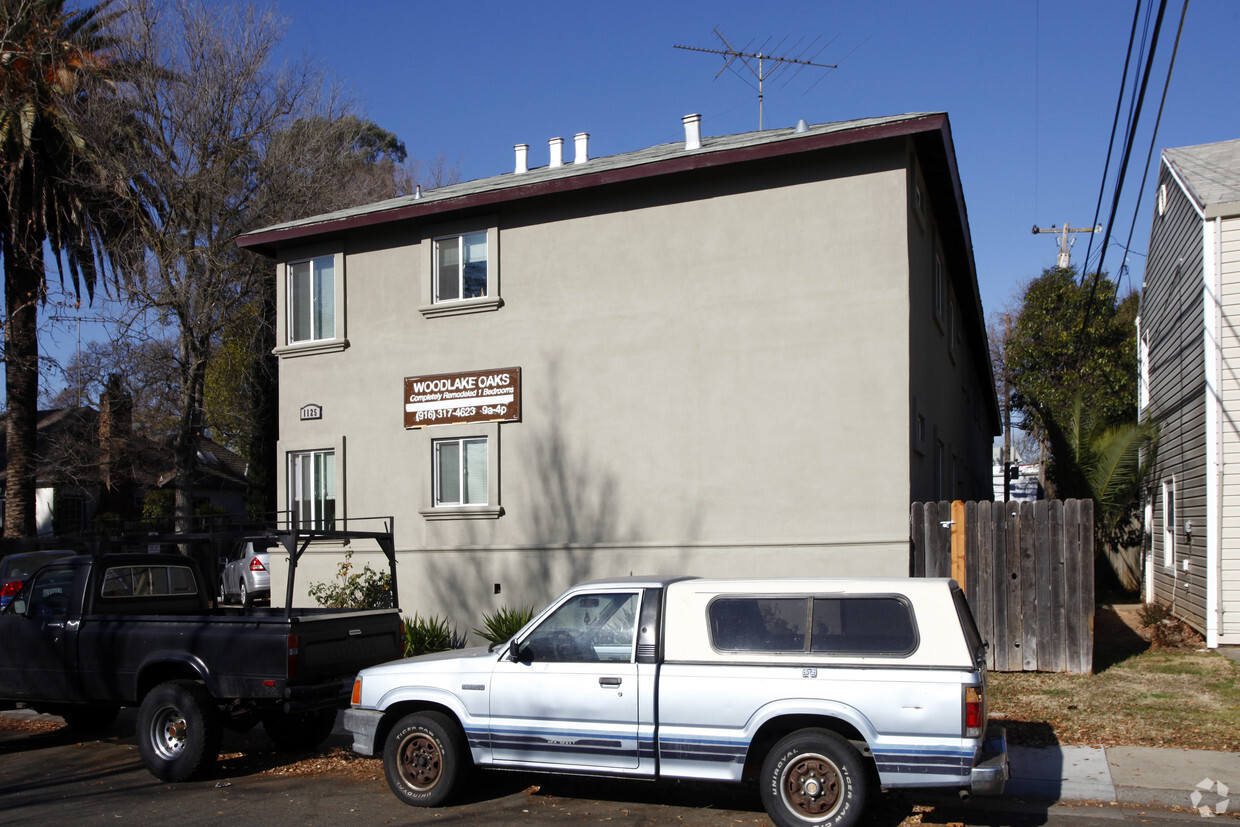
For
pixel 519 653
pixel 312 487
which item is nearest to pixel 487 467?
pixel 312 487

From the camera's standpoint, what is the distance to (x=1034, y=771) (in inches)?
307

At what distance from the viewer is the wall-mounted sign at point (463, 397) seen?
14242 mm

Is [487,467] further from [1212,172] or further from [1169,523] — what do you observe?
[1212,172]

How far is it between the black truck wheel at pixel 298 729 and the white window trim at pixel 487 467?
16.6ft

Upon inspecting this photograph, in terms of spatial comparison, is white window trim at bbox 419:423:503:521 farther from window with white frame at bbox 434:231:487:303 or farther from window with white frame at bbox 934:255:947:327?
window with white frame at bbox 934:255:947:327

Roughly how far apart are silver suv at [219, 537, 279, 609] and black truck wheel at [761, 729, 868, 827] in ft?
64.0

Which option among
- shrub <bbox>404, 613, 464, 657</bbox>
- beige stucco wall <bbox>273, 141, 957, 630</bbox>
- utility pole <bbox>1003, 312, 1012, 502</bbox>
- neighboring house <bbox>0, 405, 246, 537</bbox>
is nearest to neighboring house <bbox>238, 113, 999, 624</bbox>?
beige stucco wall <bbox>273, 141, 957, 630</bbox>

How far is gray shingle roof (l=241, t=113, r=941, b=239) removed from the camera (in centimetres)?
1259

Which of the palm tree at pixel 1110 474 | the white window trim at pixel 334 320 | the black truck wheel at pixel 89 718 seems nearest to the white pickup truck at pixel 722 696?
the black truck wheel at pixel 89 718

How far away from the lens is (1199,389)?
14023 mm

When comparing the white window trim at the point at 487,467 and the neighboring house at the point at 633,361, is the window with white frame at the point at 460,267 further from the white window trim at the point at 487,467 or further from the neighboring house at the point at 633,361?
the white window trim at the point at 487,467

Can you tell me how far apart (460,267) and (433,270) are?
0.42 metres

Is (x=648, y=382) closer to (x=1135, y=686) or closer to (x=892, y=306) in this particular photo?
(x=892, y=306)

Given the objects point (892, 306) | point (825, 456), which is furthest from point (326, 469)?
point (892, 306)
